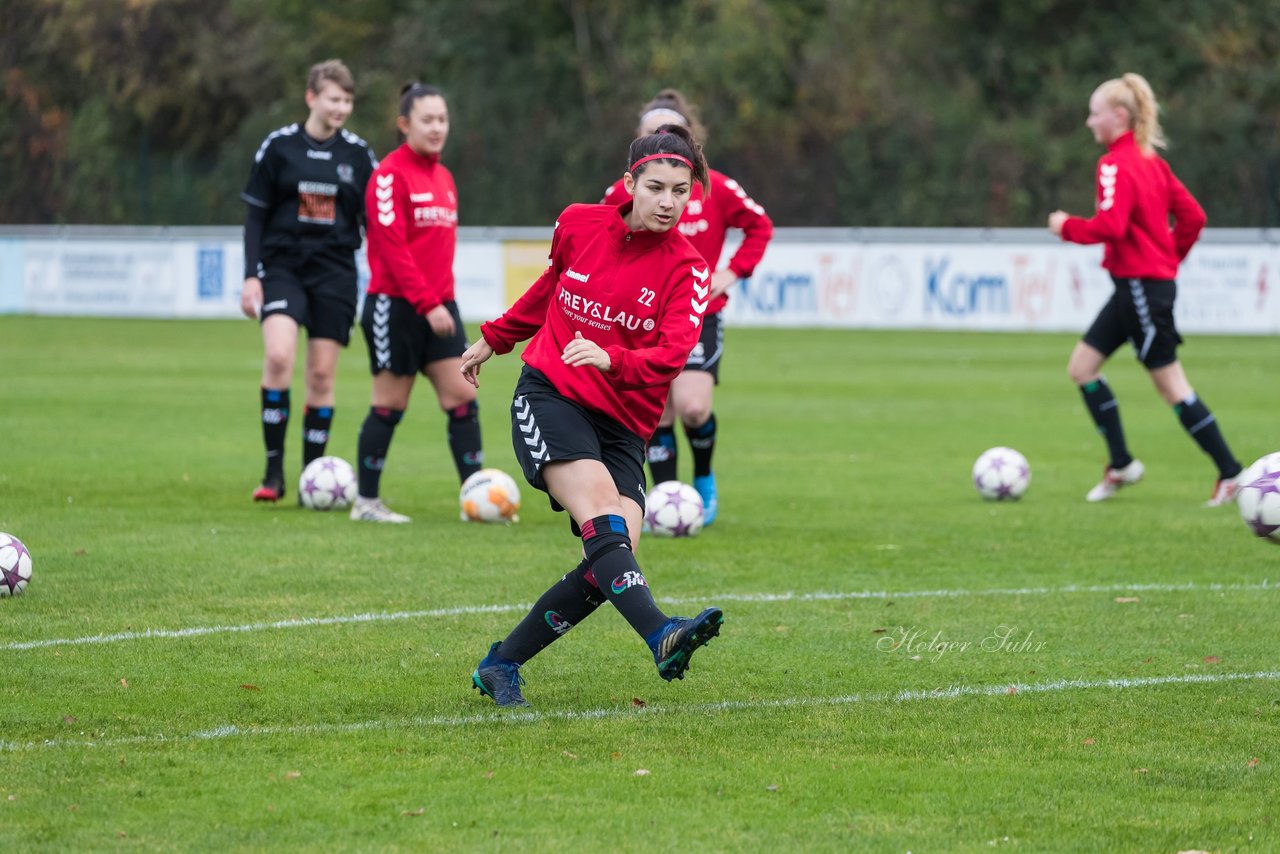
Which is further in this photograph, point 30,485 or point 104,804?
point 30,485

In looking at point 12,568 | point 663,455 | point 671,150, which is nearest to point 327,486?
point 663,455

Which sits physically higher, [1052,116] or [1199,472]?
[1052,116]

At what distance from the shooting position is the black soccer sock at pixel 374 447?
9445mm

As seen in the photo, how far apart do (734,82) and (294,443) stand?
1147 inches

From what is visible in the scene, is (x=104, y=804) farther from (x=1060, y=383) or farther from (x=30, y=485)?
(x=1060, y=383)

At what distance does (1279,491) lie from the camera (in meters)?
6.57

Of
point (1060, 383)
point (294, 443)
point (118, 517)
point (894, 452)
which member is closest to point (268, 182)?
point (118, 517)

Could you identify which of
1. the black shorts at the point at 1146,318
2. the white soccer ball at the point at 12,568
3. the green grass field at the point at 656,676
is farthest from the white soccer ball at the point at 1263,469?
the white soccer ball at the point at 12,568

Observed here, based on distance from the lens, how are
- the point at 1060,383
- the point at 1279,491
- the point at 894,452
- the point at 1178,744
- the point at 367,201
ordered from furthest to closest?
the point at 1060,383 < the point at 894,452 < the point at 367,201 < the point at 1279,491 < the point at 1178,744

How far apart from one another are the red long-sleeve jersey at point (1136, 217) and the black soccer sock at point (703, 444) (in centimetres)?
223

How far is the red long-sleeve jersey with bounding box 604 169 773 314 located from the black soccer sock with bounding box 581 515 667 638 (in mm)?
3999

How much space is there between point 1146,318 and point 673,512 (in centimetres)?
319

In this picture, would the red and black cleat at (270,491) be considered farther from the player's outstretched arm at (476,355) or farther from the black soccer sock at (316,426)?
the player's outstretched arm at (476,355)

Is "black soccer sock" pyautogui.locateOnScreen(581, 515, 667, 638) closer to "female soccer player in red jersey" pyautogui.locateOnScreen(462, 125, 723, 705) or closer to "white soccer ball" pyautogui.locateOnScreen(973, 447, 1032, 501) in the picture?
"female soccer player in red jersey" pyautogui.locateOnScreen(462, 125, 723, 705)
